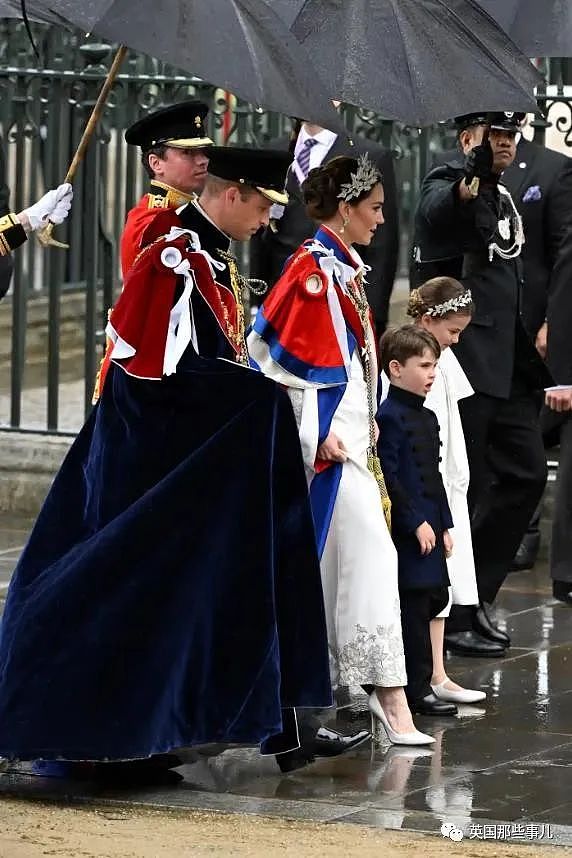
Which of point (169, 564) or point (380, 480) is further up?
point (380, 480)

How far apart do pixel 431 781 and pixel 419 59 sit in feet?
7.39

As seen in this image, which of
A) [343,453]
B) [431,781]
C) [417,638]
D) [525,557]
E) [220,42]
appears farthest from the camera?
[525,557]

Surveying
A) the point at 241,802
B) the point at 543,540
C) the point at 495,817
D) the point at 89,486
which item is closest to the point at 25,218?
the point at 89,486

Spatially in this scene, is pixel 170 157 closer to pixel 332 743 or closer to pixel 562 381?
pixel 332 743

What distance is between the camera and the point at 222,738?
601 centimetres

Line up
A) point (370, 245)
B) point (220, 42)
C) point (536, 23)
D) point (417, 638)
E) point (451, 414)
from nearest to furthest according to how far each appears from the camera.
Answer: point (220, 42) < point (417, 638) < point (536, 23) < point (451, 414) < point (370, 245)

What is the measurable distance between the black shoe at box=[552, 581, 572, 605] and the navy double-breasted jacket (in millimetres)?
2071

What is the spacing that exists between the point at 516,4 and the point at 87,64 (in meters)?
3.72

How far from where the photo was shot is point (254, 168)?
20.7ft

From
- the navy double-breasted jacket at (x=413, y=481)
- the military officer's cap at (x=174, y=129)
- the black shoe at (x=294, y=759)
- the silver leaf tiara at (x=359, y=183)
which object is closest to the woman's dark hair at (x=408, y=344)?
the navy double-breasted jacket at (x=413, y=481)

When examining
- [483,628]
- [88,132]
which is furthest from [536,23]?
[483,628]

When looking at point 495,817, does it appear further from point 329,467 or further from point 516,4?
point 516,4

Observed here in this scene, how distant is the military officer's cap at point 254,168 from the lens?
20.7 ft

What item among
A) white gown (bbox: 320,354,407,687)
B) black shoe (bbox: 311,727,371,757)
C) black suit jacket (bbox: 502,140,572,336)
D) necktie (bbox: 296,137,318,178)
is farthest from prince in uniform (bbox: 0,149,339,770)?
black suit jacket (bbox: 502,140,572,336)
